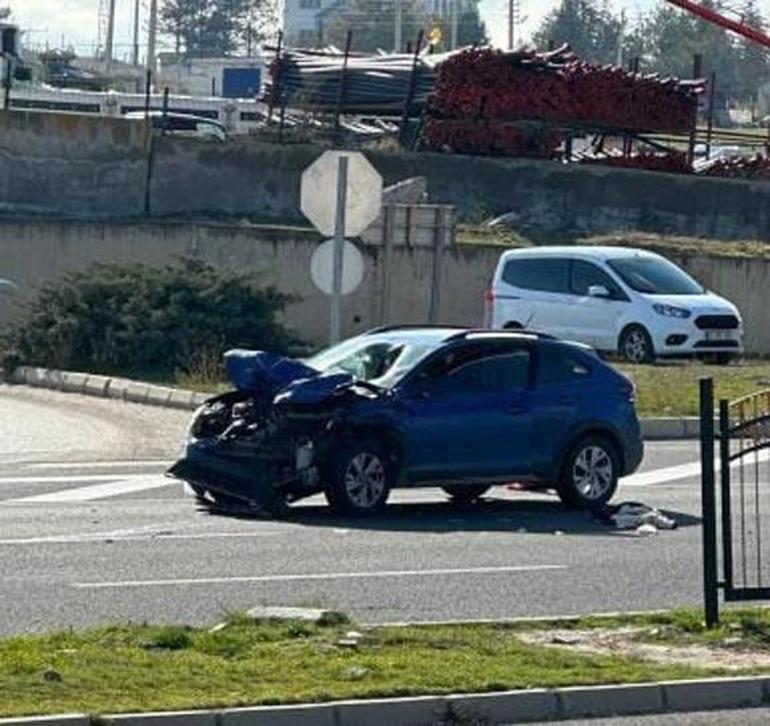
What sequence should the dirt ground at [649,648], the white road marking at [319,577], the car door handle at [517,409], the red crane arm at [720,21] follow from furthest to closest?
the red crane arm at [720,21] → the car door handle at [517,409] → the white road marking at [319,577] → the dirt ground at [649,648]

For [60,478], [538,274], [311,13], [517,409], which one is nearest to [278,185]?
[538,274]

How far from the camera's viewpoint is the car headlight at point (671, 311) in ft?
115

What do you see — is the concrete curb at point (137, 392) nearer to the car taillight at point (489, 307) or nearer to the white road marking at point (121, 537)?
the car taillight at point (489, 307)

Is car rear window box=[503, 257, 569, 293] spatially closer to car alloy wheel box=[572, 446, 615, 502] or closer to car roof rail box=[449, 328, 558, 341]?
car roof rail box=[449, 328, 558, 341]

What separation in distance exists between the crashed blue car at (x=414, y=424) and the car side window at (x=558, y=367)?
12 millimetres

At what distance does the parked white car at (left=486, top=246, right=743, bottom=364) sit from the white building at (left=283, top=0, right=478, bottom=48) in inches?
4347

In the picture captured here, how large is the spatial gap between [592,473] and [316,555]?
14.8ft

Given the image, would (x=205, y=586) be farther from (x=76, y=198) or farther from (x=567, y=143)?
(x=567, y=143)

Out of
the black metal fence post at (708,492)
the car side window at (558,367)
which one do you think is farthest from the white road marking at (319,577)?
the car side window at (558,367)

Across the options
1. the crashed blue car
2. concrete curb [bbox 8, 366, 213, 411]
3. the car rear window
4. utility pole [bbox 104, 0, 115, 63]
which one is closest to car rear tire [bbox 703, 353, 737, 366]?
the car rear window

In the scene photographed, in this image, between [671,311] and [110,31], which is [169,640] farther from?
[110,31]

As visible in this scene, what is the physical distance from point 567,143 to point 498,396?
89.9 feet

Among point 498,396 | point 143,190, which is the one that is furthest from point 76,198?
point 498,396

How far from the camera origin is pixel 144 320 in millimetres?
33344
